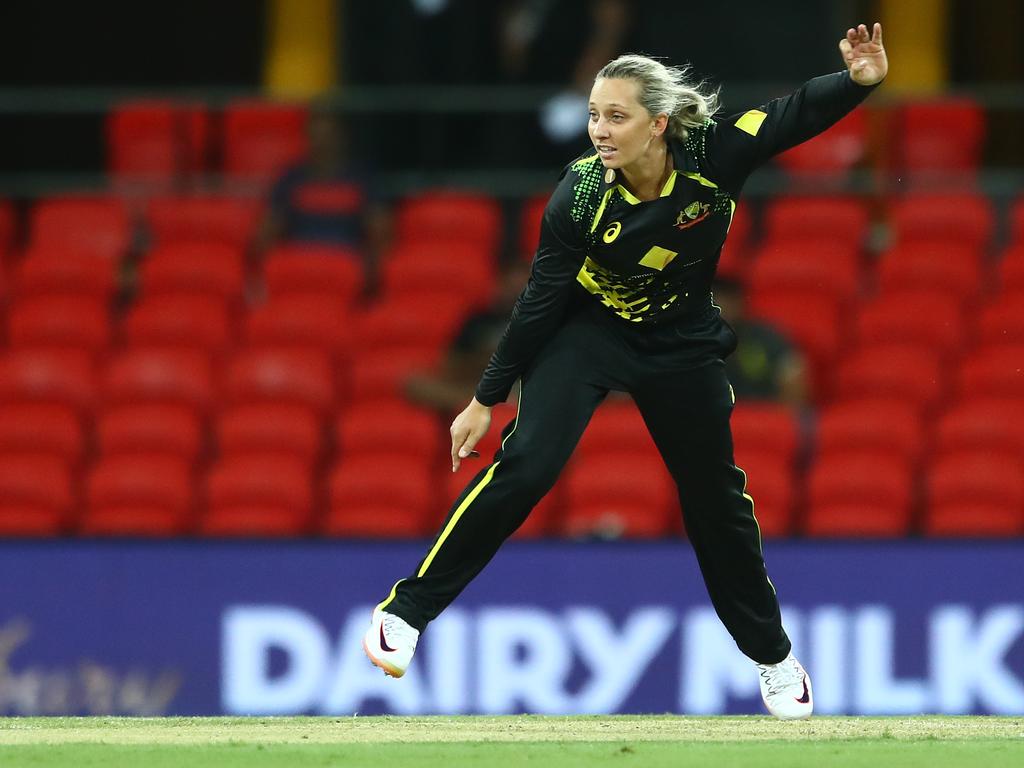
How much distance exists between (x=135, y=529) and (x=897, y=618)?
11.3 ft

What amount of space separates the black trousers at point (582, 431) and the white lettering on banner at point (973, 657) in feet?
9.28

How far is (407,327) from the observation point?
992 cm

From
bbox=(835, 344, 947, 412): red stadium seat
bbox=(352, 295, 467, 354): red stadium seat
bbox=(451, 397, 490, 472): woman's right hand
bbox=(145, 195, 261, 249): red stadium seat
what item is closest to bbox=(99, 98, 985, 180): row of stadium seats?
bbox=(145, 195, 261, 249): red stadium seat

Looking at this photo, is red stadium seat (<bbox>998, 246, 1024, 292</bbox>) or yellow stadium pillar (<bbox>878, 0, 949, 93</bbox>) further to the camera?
yellow stadium pillar (<bbox>878, 0, 949, 93</bbox>)

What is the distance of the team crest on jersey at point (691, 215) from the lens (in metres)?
5.09

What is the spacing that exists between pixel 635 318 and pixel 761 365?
13.0 feet

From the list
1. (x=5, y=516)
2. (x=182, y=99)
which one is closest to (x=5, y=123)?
(x=182, y=99)

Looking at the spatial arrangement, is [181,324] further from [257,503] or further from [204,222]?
[257,503]

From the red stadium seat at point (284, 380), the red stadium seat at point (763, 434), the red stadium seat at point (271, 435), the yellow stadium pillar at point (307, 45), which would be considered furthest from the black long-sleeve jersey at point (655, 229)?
the yellow stadium pillar at point (307, 45)

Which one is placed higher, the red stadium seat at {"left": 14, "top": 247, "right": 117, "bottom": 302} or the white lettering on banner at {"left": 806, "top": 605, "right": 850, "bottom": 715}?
the red stadium seat at {"left": 14, "top": 247, "right": 117, "bottom": 302}

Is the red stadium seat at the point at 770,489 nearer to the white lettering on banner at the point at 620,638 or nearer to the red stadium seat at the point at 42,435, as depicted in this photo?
the white lettering on banner at the point at 620,638

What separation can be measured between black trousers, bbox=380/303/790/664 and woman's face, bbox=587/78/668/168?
51 cm

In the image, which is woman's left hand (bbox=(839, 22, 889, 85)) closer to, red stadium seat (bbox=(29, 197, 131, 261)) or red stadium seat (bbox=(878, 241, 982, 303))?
red stadium seat (bbox=(878, 241, 982, 303))

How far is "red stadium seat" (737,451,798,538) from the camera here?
8406mm
